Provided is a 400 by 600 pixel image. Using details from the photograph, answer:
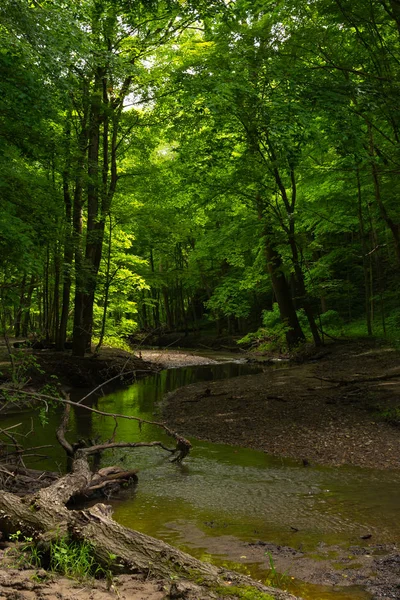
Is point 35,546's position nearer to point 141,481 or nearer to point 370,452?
point 141,481

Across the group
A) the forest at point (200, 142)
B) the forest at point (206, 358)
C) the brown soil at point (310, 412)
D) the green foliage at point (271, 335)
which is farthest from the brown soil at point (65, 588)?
the green foliage at point (271, 335)

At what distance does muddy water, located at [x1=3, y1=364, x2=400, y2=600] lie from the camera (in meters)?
5.18

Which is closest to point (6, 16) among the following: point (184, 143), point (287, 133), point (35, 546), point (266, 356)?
point (287, 133)

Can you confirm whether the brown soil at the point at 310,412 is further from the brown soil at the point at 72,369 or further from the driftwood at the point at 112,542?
the driftwood at the point at 112,542

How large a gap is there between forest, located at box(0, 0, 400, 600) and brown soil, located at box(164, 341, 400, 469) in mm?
66

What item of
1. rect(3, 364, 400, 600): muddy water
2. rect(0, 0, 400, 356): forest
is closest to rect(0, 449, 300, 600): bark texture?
rect(3, 364, 400, 600): muddy water

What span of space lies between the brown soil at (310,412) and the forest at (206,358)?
0.07 meters

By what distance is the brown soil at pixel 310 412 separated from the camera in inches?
342

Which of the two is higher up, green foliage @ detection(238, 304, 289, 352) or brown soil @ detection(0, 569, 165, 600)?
green foliage @ detection(238, 304, 289, 352)

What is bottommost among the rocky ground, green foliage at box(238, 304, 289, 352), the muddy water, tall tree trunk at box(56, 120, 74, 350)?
the muddy water

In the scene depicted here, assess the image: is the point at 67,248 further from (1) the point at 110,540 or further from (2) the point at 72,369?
(1) the point at 110,540

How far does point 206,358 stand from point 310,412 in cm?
1655

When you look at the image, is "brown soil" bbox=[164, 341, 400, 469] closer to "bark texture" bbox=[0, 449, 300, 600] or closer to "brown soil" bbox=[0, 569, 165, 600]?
"bark texture" bbox=[0, 449, 300, 600]

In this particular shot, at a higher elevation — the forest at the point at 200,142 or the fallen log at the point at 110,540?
the forest at the point at 200,142
